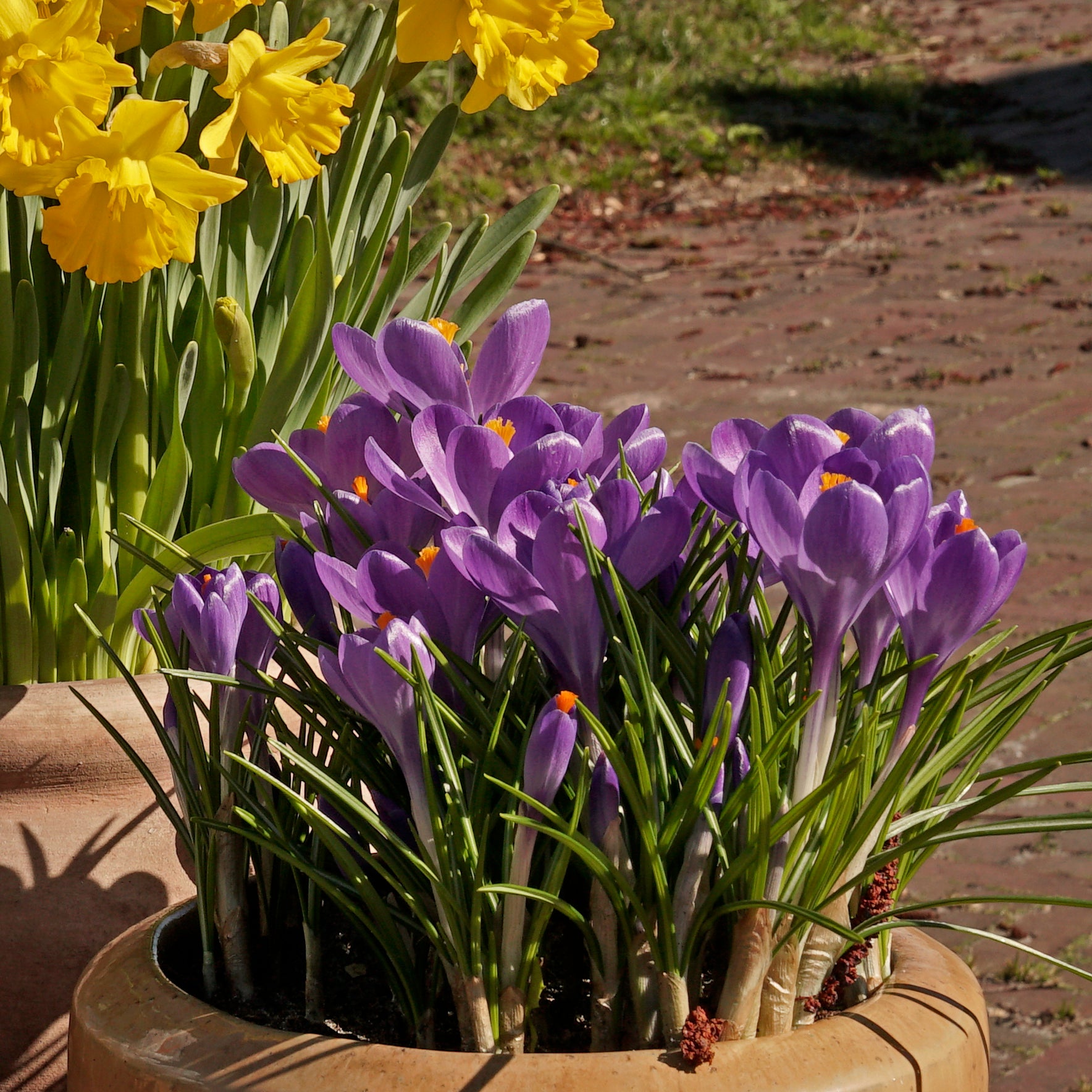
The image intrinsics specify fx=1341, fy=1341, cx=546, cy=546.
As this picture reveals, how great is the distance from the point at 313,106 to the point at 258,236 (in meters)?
0.24

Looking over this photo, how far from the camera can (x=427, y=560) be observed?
0.61m

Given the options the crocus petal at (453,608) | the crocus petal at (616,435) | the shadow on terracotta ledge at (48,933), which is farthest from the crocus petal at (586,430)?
the shadow on terracotta ledge at (48,933)

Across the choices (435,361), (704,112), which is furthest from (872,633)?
(704,112)

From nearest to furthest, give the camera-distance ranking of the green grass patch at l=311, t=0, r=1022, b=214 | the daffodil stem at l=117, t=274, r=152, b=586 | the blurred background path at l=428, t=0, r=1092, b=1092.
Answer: the daffodil stem at l=117, t=274, r=152, b=586, the blurred background path at l=428, t=0, r=1092, b=1092, the green grass patch at l=311, t=0, r=1022, b=214

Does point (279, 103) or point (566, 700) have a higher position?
point (279, 103)

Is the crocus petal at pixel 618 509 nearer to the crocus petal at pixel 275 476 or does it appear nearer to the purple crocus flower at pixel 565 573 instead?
the purple crocus flower at pixel 565 573

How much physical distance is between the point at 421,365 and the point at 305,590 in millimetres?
132

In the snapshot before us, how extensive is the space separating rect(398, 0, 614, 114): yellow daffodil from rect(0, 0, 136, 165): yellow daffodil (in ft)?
0.64

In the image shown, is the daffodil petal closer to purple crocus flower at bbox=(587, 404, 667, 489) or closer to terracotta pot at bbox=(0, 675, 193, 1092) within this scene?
purple crocus flower at bbox=(587, 404, 667, 489)

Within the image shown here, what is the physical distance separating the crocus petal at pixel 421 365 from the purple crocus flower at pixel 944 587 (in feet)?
0.81

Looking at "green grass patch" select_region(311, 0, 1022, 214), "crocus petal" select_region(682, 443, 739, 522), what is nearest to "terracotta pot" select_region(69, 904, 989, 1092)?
"crocus petal" select_region(682, 443, 739, 522)

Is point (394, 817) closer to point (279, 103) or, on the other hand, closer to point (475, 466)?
point (475, 466)

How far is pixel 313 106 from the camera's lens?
2.84 feet

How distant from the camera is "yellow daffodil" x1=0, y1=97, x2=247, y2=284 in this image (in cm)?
81
